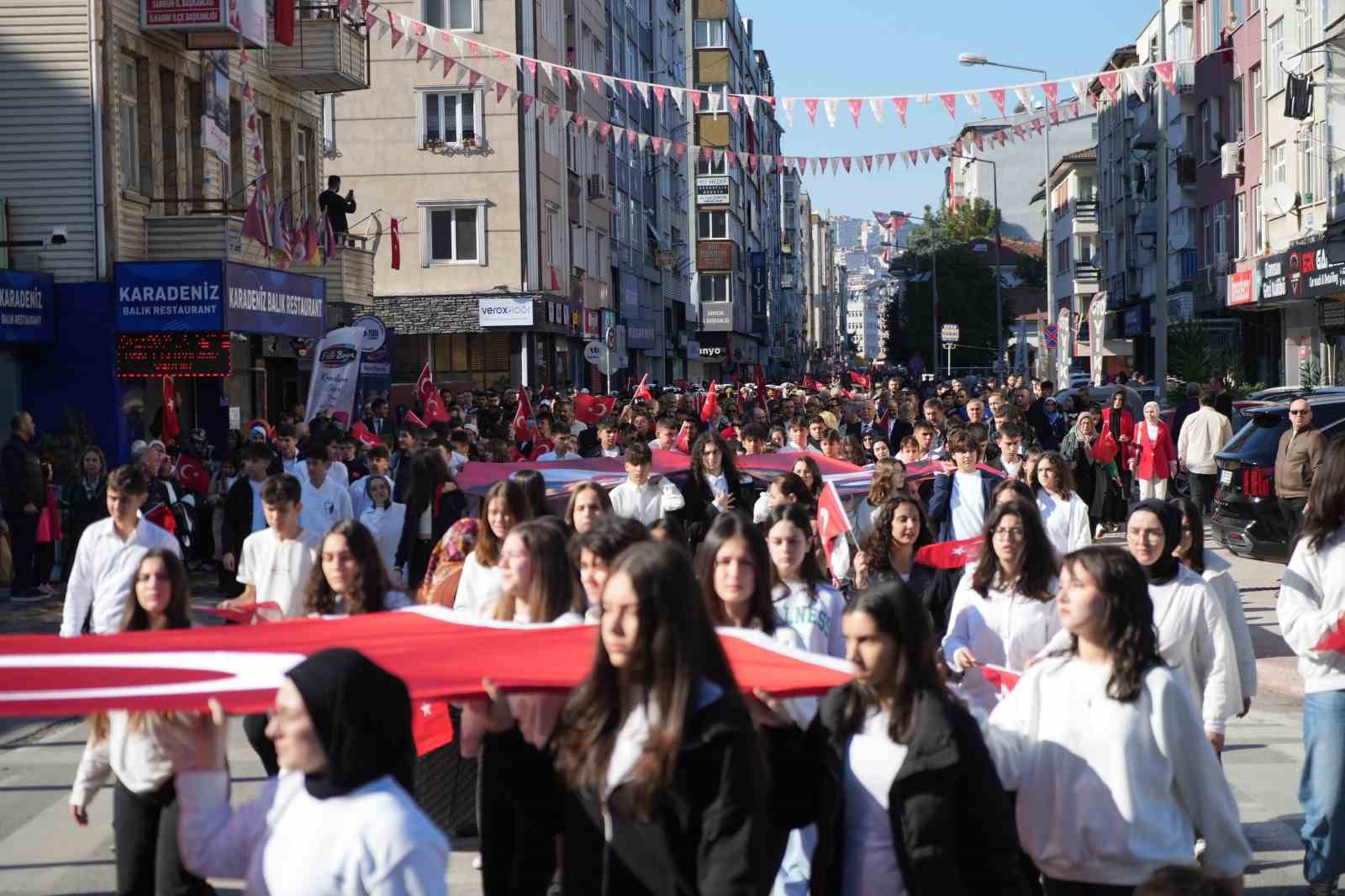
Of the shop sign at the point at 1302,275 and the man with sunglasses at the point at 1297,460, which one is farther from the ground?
the shop sign at the point at 1302,275

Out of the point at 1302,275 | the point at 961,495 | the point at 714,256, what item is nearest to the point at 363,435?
the point at 961,495

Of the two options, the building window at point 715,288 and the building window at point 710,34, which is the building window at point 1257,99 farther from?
the building window at point 710,34

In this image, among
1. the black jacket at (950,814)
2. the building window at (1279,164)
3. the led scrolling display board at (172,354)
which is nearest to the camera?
the black jacket at (950,814)

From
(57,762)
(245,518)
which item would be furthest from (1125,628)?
(245,518)

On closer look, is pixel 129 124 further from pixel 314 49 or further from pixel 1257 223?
pixel 1257 223

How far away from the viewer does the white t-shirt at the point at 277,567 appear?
804cm

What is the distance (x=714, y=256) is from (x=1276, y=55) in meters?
58.5

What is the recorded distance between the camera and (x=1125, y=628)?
475 cm

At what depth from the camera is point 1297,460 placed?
1547 centimetres

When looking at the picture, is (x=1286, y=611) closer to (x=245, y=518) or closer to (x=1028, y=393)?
(x=245, y=518)

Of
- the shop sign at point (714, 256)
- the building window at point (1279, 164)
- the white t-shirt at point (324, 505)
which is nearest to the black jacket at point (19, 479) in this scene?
the white t-shirt at point (324, 505)

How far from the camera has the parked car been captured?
1733cm

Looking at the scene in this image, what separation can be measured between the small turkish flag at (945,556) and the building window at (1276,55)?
1329 inches

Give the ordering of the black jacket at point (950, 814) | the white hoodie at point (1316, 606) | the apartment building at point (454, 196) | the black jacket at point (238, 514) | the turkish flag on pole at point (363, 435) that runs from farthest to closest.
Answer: the apartment building at point (454, 196) → the turkish flag on pole at point (363, 435) → the black jacket at point (238, 514) → the white hoodie at point (1316, 606) → the black jacket at point (950, 814)
